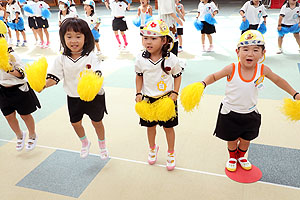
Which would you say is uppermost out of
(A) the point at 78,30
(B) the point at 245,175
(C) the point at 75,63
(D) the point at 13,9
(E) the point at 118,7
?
(D) the point at 13,9

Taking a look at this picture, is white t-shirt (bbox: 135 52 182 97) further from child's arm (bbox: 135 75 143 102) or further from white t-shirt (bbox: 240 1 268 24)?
white t-shirt (bbox: 240 1 268 24)

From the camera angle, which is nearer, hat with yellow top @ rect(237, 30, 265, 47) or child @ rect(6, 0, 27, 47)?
hat with yellow top @ rect(237, 30, 265, 47)

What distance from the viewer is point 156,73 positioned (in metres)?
1.95

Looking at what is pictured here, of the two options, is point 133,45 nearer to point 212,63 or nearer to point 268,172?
point 212,63

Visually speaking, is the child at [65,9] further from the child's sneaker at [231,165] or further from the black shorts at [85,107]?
the child's sneaker at [231,165]

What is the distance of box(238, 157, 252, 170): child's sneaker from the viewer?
216 centimetres

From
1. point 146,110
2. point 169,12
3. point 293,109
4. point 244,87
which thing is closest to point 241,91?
point 244,87

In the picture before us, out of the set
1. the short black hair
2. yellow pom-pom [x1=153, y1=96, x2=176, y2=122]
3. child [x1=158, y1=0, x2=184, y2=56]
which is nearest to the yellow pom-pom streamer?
the short black hair

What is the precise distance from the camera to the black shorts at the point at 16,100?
2.31 metres

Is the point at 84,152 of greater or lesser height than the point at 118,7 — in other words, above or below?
below

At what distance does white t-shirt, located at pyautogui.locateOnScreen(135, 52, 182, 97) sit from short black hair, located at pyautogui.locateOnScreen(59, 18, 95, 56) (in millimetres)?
432

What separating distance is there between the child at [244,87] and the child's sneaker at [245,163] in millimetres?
190

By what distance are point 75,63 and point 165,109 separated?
2.69 feet

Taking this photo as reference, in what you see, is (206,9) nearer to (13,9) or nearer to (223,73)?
(223,73)
